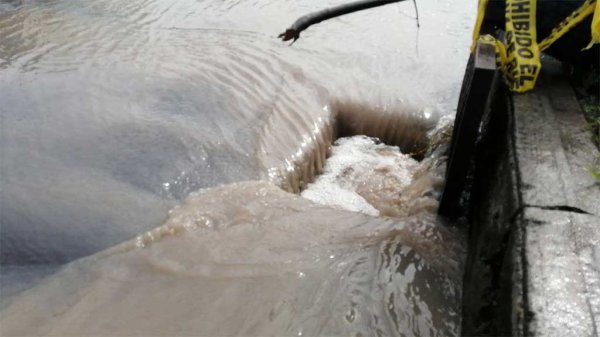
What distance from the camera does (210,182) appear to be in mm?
4090

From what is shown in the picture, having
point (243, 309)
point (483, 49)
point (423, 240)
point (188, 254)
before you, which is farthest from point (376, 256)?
point (483, 49)

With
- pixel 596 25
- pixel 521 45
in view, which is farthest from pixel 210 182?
pixel 596 25

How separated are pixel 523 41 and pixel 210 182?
2441mm

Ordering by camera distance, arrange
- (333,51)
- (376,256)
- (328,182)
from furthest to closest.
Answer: (333,51), (328,182), (376,256)

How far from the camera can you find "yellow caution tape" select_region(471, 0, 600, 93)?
341cm

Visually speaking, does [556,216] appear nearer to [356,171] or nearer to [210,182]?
[210,182]

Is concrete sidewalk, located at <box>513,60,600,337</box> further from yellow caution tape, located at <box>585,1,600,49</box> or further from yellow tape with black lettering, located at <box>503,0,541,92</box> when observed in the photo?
yellow caution tape, located at <box>585,1,600,49</box>

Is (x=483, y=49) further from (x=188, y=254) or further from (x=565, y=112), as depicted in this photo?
(x=188, y=254)

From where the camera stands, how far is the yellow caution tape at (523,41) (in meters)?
3.41

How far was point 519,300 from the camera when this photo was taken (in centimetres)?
207

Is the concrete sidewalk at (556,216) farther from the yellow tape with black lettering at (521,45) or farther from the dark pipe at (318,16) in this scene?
the dark pipe at (318,16)

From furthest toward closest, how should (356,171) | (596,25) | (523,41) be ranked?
(356,171), (523,41), (596,25)

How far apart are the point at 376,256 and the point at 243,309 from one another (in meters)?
0.91

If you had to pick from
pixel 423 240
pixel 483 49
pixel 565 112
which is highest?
pixel 483 49
